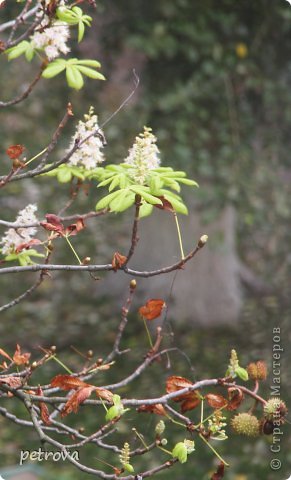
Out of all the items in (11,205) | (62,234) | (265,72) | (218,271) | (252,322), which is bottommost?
(62,234)

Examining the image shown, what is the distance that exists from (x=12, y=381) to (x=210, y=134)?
4833 millimetres

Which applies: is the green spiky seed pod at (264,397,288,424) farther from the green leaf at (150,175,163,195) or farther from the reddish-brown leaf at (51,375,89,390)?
the green leaf at (150,175,163,195)

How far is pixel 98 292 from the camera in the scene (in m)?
9.35

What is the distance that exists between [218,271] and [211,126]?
1.69 m

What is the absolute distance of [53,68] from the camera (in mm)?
2436

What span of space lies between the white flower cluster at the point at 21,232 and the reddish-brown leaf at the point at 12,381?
0.44 m

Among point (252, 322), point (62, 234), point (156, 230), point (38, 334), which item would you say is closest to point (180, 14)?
point (156, 230)

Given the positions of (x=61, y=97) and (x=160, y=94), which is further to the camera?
(x=61, y=97)

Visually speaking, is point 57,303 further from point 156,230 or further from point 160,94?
point 160,94

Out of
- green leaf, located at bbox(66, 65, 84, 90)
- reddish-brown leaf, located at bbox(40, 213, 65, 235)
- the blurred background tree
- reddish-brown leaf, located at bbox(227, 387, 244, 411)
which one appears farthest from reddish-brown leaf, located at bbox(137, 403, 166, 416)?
the blurred background tree

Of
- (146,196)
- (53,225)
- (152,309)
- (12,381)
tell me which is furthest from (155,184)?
(12,381)

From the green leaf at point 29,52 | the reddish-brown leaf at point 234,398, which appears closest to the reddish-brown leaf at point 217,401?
the reddish-brown leaf at point 234,398

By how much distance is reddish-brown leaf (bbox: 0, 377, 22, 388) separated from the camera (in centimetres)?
230

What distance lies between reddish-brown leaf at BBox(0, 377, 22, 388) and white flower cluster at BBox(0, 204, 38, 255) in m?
0.44
